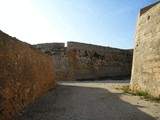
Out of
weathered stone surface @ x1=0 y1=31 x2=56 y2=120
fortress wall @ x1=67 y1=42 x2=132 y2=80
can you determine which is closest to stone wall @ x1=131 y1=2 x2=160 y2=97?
weathered stone surface @ x1=0 y1=31 x2=56 y2=120

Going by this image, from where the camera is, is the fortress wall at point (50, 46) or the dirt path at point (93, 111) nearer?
the dirt path at point (93, 111)

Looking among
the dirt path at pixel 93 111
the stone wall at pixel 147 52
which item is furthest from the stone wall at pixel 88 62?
the dirt path at pixel 93 111

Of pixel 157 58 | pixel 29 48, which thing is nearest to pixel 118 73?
pixel 157 58

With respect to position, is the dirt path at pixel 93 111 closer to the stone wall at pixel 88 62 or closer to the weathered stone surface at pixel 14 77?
the weathered stone surface at pixel 14 77

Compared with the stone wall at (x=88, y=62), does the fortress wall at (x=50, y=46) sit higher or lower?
higher

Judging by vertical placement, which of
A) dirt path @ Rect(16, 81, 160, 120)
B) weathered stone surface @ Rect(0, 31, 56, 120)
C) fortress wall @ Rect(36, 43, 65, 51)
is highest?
fortress wall @ Rect(36, 43, 65, 51)

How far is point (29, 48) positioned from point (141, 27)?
218 inches

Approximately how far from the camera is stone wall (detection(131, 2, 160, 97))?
353 inches

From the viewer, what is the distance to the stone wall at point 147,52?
29.4ft

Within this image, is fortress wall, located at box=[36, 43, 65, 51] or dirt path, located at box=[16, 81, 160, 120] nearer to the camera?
dirt path, located at box=[16, 81, 160, 120]

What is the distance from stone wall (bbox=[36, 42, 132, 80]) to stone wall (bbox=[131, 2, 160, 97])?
31.3ft

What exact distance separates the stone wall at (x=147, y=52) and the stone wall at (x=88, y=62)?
375 inches

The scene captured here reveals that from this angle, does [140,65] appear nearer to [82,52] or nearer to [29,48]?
[29,48]

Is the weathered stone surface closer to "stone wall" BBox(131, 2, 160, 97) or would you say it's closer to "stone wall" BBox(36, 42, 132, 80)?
"stone wall" BBox(131, 2, 160, 97)
